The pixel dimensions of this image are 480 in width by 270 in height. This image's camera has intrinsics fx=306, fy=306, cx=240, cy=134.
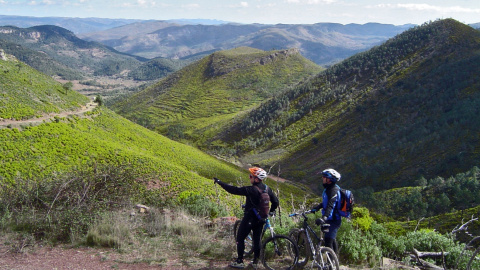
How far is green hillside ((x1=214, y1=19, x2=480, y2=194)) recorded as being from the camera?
6381 cm

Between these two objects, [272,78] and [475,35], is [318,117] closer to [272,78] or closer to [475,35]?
[475,35]

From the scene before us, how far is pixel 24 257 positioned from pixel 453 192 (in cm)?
4964

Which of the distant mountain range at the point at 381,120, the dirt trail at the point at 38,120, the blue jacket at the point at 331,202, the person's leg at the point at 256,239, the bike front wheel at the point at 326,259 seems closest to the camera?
the bike front wheel at the point at 326,259

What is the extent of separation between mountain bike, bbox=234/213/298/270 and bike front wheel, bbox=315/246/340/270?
2.15ft

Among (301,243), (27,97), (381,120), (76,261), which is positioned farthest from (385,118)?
(76,261)

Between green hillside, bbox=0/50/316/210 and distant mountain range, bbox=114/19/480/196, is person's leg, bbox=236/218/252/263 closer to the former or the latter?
green hillside, bbox=0/50/316/210

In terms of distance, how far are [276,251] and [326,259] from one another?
1361 mm

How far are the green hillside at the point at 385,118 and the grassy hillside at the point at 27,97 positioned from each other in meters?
48.7

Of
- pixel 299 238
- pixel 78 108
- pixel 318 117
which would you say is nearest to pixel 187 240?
pixel 299 238

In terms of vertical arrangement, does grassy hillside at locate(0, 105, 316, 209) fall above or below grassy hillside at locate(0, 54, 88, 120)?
below

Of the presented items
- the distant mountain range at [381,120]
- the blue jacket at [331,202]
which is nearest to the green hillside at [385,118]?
the distant mountain range at [381,120]

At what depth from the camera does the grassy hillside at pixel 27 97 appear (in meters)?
31.8

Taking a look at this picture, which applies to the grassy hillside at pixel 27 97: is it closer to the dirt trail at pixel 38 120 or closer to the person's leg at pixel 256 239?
the dirt trail at pixel 38 120

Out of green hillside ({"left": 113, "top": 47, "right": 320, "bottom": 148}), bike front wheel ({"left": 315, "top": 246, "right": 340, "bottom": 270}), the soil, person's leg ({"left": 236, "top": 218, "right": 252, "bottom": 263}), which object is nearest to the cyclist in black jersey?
person's leg ({"left": 236, "top": 218, "right": 252, "bottom": 263})
